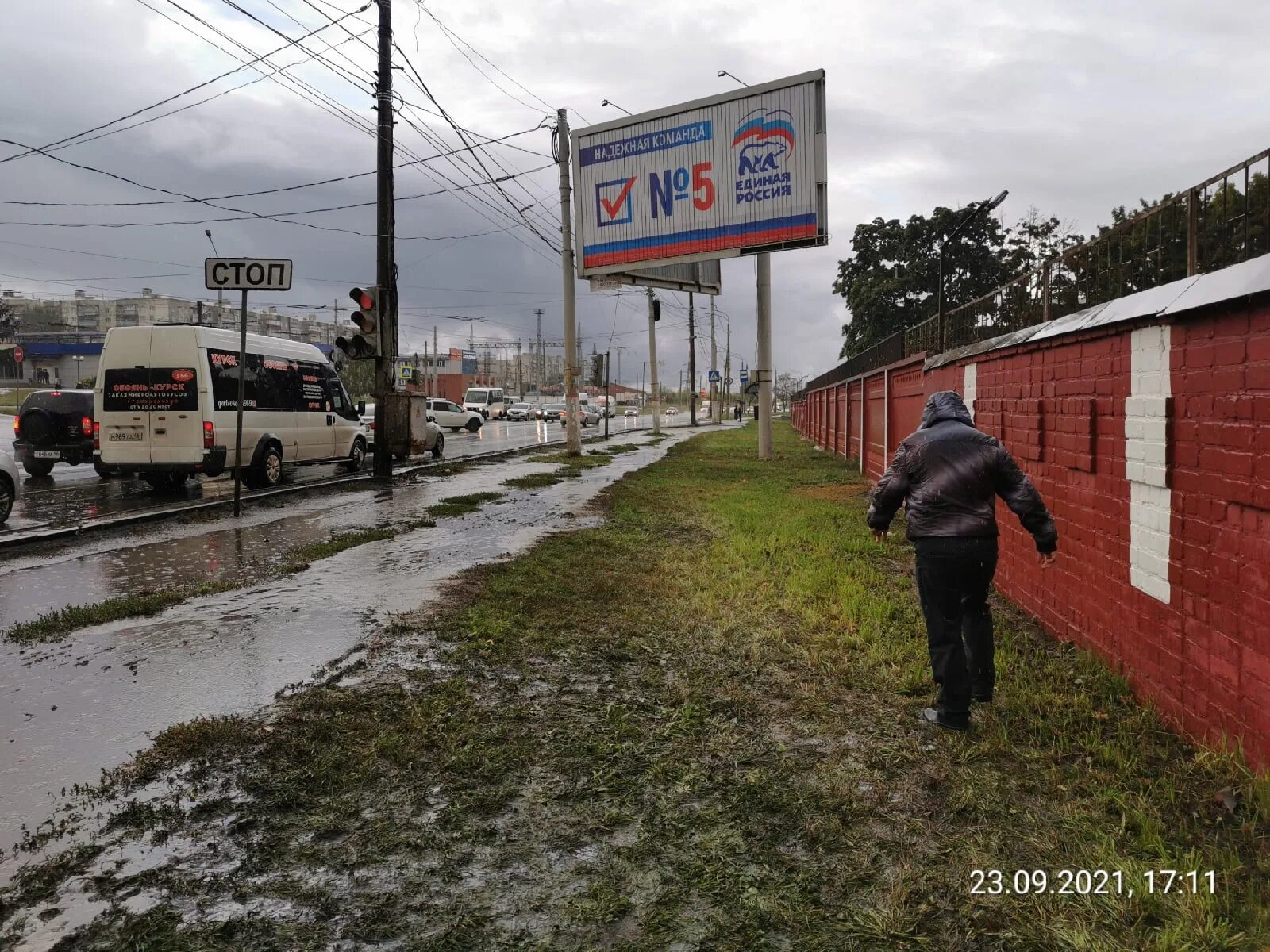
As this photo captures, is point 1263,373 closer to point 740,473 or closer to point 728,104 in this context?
point 740,473

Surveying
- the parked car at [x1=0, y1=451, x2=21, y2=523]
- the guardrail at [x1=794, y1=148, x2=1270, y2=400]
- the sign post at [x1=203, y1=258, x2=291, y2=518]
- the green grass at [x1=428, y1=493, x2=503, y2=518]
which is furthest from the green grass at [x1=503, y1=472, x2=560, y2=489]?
the guardrail at [x1=794, y1=148, x2=1270, y2=400]

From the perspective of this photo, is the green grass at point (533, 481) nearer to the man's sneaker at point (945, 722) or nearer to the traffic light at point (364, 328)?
the traffic light at point (364, 328)

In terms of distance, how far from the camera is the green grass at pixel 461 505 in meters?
10.9

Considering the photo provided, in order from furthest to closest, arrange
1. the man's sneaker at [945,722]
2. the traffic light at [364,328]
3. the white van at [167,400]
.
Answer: the traffic light at [364,328] < the white van at [167,400] < the man's sneaker at [945,722]

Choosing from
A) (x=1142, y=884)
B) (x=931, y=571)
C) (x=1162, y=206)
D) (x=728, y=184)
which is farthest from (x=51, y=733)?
(x=728, y=184)

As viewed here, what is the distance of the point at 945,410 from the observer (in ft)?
13.3

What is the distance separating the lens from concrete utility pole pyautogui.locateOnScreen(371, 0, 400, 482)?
49.8 feet

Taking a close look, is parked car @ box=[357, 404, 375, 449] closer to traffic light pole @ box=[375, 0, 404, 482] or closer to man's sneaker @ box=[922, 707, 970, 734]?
traffic light pole @ box=[375, 0, 404, 482]

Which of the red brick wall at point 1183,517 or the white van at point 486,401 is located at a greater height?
the white van at point 486,401

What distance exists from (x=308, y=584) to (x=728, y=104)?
1588cm

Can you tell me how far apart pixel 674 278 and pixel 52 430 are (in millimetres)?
14695

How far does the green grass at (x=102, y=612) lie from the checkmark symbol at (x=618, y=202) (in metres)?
16.4

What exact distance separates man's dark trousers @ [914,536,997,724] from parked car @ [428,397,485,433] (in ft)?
113

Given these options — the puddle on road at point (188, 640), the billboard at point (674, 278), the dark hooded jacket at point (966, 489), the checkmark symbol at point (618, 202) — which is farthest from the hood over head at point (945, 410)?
the checkmark symbol at point (618, 202)
